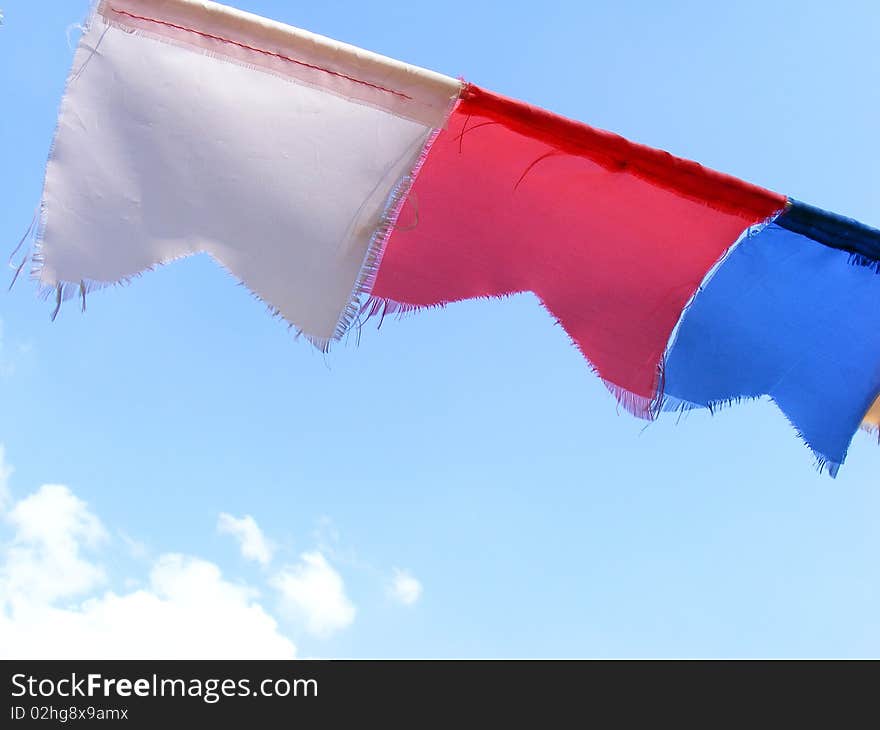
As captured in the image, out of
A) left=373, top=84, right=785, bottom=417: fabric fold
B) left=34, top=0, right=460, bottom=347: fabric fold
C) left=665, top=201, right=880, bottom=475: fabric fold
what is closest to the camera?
left=34, top=0, right=460, bottom=347: fabric fold

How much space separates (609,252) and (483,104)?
0.67m

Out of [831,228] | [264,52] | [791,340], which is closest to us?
[264,52]

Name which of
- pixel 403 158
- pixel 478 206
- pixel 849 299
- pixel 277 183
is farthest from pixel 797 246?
pixel 277 183

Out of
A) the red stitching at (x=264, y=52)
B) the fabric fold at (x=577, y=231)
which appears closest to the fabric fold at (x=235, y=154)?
the red stitching at (x=264, y=52)

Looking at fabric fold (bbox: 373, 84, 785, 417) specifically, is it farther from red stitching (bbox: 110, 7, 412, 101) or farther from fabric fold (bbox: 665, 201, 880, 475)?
red stitching (bbox: 110, 7, 412, 101)

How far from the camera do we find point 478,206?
2.78 meters

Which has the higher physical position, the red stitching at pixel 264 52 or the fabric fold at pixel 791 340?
the red stitching at pixel 264 52

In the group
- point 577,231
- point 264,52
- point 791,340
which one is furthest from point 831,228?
point 264,52

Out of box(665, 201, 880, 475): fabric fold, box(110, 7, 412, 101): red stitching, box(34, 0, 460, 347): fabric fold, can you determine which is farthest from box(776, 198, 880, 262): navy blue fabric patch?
box(110, 7, 412, 101): red stitching

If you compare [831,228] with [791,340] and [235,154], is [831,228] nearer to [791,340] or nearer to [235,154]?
[791,340]

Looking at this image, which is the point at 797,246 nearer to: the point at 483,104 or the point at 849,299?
the point at 849,299

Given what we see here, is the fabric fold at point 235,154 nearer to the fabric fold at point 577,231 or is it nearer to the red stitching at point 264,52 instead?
the red stitching at point 264,52

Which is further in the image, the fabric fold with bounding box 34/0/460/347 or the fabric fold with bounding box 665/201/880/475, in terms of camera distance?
the fabric fold with bounding box 665/201/880/475

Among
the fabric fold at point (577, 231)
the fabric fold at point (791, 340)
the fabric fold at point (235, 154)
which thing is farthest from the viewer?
the fabric fold at point (791, 340)
